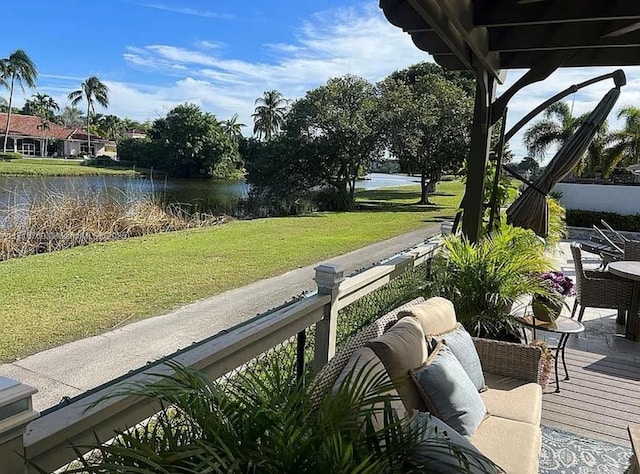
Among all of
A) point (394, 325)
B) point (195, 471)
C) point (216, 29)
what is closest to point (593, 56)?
point (394, 325)

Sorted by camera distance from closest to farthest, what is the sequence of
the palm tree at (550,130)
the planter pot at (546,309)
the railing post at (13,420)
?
the railing post at (13,420)
the planter pot at (546,309)
the palm tree at (550,130)

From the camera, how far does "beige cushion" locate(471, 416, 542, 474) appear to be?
1.98 meters

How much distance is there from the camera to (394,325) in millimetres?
2371

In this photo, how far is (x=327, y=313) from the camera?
274 centimetres

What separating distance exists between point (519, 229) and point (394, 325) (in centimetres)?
295

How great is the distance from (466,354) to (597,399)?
1462 mm

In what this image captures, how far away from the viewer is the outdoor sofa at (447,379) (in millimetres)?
1925

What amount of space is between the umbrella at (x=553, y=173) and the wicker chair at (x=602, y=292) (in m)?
0.65

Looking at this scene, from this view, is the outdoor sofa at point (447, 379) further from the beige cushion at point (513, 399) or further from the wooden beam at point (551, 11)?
the wooden beam at point (551, 11)

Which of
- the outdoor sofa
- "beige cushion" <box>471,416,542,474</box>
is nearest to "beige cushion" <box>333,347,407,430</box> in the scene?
the outdoor sofa

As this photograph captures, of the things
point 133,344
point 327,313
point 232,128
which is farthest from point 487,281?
point 232,128

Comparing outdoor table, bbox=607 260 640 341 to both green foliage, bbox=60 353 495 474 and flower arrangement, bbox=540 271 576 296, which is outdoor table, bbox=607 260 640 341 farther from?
green foliage, bbox=60 353 495 474

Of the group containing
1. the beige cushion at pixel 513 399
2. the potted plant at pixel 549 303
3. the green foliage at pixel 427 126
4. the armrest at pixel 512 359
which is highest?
the green foliage at pixel 427 126

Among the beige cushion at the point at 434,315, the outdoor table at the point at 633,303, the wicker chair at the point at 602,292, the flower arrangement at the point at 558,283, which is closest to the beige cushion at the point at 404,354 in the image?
the beige cushion at the point at 434,315
